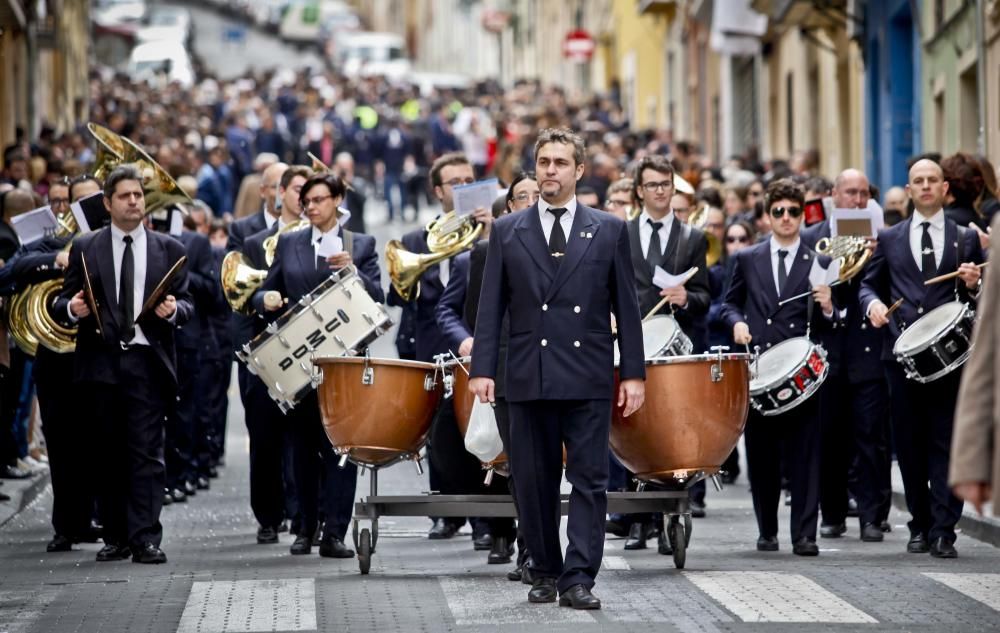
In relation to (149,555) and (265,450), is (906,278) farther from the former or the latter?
(149,555)

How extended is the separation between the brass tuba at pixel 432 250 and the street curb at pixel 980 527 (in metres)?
3.27

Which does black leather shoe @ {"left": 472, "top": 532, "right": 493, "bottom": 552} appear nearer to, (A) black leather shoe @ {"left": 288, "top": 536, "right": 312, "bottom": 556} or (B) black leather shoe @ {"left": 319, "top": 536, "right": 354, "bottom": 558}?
(B) black leather shoe @ {"left": 319, "top": 536, "right": 354, "bottom": 558}

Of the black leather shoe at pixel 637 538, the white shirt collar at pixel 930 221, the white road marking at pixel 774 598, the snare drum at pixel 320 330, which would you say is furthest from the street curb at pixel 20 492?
the white shirt collar at pixel 930 221

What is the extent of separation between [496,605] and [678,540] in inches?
61.9

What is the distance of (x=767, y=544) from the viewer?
13.1m

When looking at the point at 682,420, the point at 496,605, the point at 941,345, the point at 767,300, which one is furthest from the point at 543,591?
the point at 767,300

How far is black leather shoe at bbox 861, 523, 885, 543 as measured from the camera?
45.1ft

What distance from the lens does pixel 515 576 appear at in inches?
461

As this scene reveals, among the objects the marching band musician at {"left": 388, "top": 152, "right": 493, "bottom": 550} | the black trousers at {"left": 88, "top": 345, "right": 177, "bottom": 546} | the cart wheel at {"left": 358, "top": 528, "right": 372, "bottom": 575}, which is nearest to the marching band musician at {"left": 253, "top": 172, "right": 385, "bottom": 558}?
the marching band musician at {"left": 388, "top": 152, "right": 493, "bottom": 550}

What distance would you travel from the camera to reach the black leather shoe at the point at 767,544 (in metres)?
13.1

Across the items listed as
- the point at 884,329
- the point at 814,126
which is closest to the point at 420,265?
the point at 884,329

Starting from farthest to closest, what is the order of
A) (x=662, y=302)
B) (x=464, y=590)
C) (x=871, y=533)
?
(x=871, y=533) < (x=662, y=302) < (x=464, y=590)

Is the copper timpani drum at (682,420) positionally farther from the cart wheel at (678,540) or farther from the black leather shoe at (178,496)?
the black leather shoe at (178,496)

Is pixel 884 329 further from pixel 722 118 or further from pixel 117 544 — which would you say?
pixel 722 118
